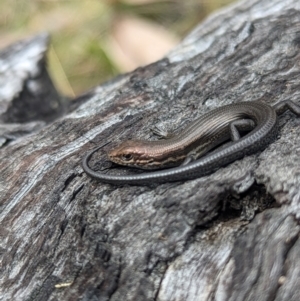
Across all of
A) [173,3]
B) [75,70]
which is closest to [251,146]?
[75,70]

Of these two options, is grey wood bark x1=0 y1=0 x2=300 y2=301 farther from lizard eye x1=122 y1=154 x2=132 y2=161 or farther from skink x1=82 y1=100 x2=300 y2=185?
lizard eye x1=122 y1=154 x2=132 y2=161

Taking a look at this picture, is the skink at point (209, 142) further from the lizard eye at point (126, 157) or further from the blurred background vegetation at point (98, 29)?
the blurred background vegetation at point (98, 29)

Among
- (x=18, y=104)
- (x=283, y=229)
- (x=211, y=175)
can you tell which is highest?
(x=18, y=104)

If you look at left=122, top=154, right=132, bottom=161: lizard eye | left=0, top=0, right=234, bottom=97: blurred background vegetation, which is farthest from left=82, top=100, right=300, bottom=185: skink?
left=0, top=0, right=234, bottom=97: blurred background vegetation

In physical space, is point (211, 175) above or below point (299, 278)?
above

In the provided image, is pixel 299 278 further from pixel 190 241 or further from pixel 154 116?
pixel 154 116

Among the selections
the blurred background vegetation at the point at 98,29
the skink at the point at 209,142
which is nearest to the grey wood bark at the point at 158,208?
the skink at the point at 209,142
